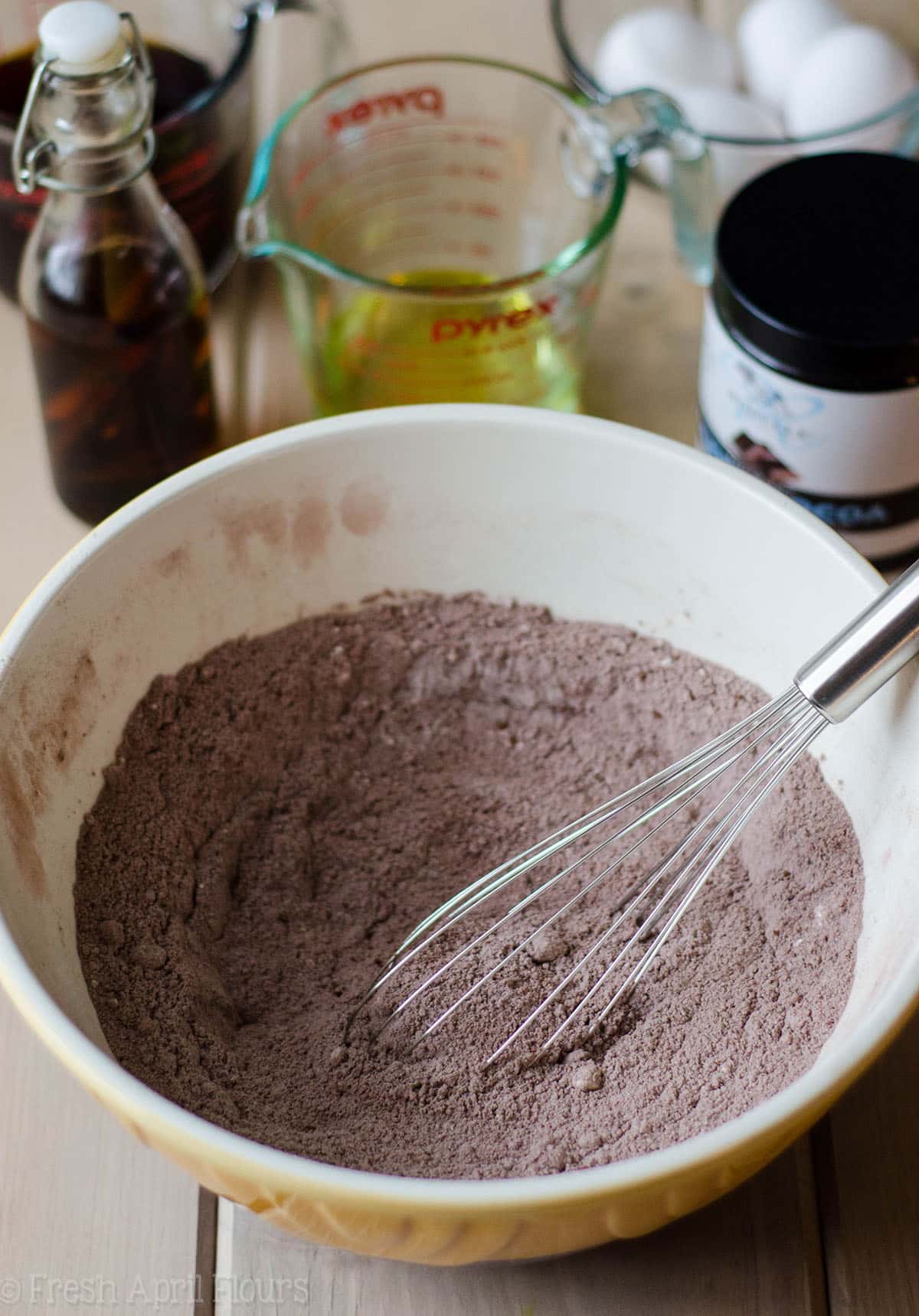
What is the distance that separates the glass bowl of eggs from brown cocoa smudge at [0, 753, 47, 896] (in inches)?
17.3

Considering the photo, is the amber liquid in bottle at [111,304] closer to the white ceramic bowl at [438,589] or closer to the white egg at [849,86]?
the white ceramic bowl at [438,589]

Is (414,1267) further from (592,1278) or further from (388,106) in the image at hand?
(388,106)

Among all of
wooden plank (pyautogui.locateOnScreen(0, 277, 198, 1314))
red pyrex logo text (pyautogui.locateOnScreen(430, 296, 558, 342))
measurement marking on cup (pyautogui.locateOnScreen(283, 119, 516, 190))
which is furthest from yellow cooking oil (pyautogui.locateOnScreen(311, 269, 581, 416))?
wooden plank (pyautogui.locateOnScreen(0, 277, 198, 1314))

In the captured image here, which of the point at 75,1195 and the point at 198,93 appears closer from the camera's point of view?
the point at 75,1195

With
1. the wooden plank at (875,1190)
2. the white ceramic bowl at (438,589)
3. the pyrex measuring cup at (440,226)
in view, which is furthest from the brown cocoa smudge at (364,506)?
the wooden plank at (875,1190)

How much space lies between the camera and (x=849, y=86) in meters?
0.80

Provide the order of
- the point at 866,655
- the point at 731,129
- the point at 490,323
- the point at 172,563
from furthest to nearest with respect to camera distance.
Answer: the point at 731,129
the point at 490,323
the point at 172,563
the point at 866,655

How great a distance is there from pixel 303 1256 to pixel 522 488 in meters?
0.32

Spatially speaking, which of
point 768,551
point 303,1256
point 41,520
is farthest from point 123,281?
point 303,1256

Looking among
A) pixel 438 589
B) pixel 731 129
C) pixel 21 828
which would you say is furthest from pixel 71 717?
pixel 731 129

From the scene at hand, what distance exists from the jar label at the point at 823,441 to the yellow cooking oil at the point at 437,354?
9cm

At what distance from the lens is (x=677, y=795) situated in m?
0.54

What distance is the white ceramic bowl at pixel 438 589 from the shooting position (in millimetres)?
407

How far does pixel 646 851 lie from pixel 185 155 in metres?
0.43
